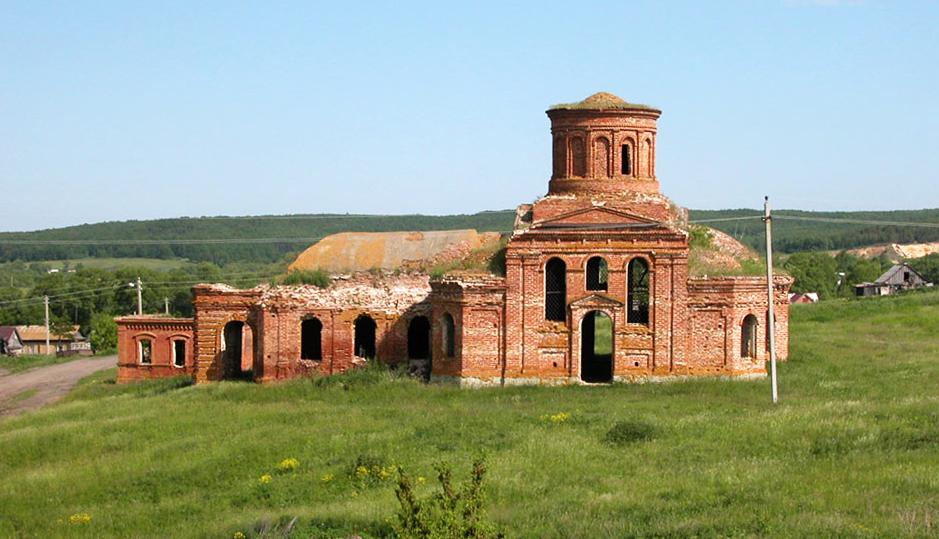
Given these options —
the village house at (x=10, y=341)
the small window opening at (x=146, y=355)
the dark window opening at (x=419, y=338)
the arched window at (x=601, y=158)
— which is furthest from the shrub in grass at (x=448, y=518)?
the village house at (x=10, y=341)

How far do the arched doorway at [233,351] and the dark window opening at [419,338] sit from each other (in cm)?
454

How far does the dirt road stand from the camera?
144ft

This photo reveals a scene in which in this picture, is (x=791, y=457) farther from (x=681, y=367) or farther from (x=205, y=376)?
(x=205, y=376)

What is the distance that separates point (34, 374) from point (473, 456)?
35857 mm

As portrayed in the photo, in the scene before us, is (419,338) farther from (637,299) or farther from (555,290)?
(637,299)

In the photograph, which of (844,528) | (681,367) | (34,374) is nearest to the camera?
(844,528)

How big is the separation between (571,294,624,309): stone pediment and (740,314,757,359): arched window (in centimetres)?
351

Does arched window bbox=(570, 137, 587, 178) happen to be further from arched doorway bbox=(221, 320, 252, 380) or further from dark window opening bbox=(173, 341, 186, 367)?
dark window opening bbox=(173, 341, 186, 367)

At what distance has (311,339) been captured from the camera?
39781 mm

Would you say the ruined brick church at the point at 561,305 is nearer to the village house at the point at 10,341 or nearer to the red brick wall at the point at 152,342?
the red brick wall at the point at 152,342

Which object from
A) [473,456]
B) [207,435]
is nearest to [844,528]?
[473,456]

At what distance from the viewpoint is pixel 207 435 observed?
95.7 feet

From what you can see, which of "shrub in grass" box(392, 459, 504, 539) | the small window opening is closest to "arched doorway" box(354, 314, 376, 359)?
the small window opening

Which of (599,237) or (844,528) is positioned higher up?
(599,237)
